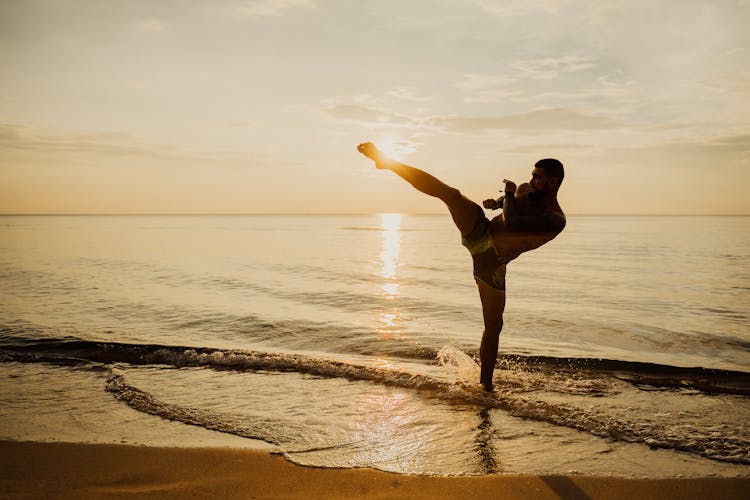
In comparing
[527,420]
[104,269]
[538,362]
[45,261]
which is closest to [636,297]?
[538,362]

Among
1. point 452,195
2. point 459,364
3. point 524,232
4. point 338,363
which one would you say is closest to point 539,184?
point 524,232

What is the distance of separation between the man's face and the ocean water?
8.35 ft

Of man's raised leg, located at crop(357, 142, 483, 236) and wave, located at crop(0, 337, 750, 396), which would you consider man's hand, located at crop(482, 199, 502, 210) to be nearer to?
man's raised leg, located at crop(357, 142, 483, 236)

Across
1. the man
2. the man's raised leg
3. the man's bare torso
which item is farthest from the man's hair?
the man's raised leg

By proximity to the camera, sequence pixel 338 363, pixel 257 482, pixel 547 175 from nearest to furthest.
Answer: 1. pixel 257 482
2. pixel 547 175
3. pixel 338 363

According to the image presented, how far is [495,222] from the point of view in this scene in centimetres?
599

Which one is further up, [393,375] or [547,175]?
[547,175]

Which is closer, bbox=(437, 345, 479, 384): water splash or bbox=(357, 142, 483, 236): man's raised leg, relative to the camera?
bbox=(357, 142, 483, 236): man's raised leg

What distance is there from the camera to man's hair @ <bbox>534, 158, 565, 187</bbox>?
18.1 ft

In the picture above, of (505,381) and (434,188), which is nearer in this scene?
(434,188)

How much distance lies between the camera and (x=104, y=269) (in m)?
23.5

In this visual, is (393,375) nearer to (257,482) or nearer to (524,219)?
(524,219)

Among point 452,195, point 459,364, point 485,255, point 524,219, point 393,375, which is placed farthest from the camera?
point 459,364

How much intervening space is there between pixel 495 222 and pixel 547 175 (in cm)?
83
